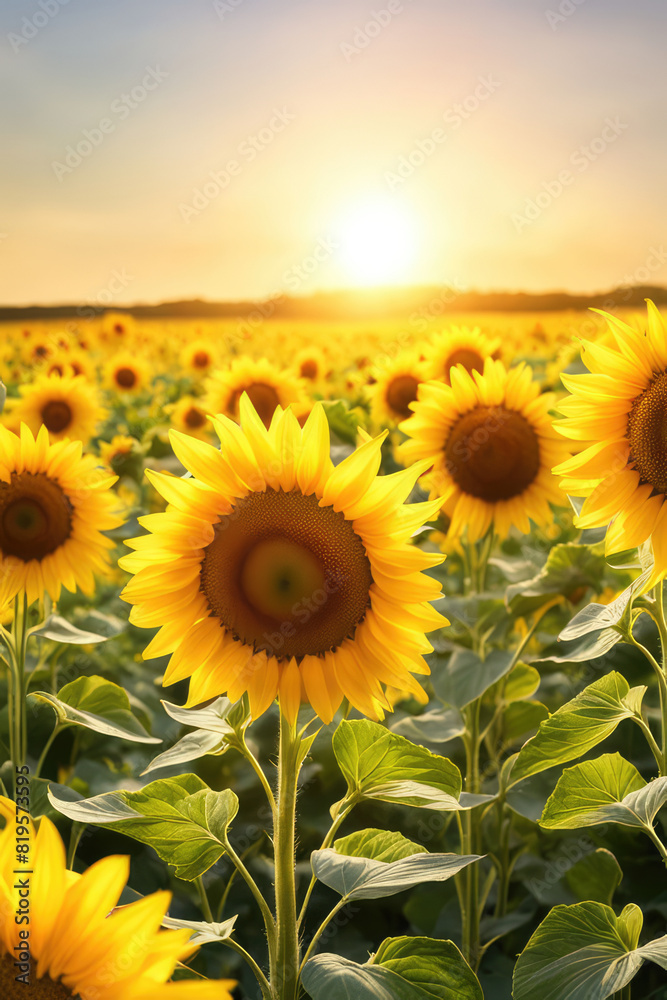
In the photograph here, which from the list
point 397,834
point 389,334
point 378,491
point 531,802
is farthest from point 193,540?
point 389,334

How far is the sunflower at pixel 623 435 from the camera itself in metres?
1.83

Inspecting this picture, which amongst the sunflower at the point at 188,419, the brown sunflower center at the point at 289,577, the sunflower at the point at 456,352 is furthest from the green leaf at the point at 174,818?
the sunflower at the point at 188,419

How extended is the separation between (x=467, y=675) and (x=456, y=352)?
2327 mm

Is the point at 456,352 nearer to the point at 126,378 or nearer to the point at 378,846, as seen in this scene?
the point at 378,846

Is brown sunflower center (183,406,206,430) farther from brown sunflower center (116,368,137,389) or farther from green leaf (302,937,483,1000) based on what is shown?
green leaf (302,937,483,1000)

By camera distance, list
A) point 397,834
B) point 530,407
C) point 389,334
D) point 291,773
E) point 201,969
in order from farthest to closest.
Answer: point 389,334 → point 530,407 → point 201,969 → point 397,834 → point 291,773

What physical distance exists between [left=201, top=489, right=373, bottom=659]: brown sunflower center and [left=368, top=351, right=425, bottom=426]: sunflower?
303cm

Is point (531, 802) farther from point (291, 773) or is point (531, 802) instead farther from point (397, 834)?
point (291, 773)

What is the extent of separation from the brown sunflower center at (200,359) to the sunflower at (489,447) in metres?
7.05

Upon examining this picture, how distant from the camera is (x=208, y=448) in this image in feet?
5.40

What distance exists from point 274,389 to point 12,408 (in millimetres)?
1863

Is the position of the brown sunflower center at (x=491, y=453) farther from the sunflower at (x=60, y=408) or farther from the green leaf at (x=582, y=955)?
the sunflower at (x=60, y=408)

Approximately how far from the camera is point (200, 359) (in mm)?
10016

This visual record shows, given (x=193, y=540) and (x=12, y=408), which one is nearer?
(x=193, y=540)
